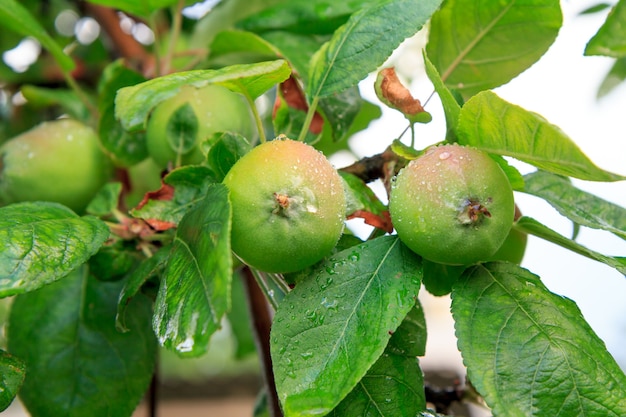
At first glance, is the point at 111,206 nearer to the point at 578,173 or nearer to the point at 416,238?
the point at 416,238

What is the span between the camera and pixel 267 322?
101cm

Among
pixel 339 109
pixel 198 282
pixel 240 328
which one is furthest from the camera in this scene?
pixel 240 328

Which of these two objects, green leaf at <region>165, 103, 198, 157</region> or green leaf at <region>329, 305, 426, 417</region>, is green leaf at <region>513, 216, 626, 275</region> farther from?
green leaf at <region>165, 103, 198, 157</region>

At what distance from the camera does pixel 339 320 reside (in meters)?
0.55

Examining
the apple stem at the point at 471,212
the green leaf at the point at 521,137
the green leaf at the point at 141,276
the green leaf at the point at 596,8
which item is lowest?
the green leaf at the point at 141,276

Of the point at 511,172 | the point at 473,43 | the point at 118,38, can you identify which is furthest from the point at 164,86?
the point at 118,38

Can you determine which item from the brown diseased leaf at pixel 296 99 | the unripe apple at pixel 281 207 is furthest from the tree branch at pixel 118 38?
the unripe apple at pixel 281 207

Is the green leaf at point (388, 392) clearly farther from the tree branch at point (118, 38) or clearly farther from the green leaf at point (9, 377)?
the tree branch at point (118, 38)

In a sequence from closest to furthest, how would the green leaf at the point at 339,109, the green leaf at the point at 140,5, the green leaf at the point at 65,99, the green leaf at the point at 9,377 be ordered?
the green leaf at the point at 9,377 < the green leaf at the point at 339,109 < the green leaf at the point at 140,5 < the green leaf at the point at 65,99

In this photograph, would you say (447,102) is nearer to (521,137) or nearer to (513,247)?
(521,137)

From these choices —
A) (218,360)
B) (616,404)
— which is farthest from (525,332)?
(218,360)

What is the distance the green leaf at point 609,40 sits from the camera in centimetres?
69

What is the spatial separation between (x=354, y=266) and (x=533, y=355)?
0.16 m

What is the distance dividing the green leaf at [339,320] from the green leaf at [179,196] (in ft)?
0.48
